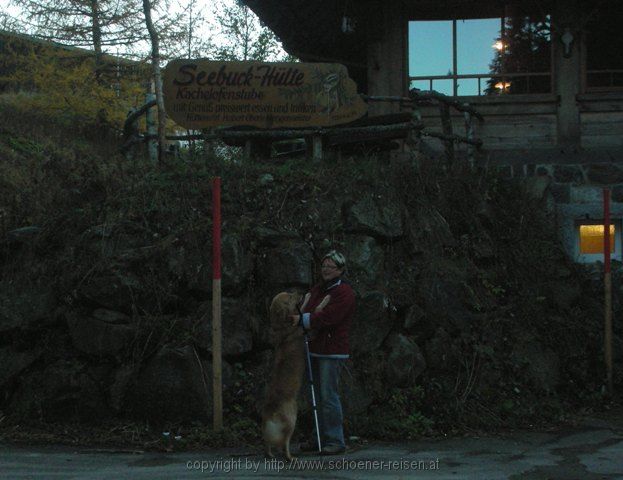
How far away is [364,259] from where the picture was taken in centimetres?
862

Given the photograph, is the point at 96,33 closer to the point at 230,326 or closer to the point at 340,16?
the point at 340,16

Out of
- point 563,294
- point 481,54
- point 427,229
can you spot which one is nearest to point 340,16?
point 481,54

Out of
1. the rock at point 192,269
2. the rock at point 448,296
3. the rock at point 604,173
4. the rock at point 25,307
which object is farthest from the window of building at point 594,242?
the rock at point 25,307

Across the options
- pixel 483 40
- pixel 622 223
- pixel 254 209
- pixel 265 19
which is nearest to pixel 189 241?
pixel 254 209

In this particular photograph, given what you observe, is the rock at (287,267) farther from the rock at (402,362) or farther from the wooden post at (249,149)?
the wooden post at (249,149)

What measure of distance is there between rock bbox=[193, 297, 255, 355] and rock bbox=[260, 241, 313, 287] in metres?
Answer: 0.45

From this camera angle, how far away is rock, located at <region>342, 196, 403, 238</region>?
8867mm

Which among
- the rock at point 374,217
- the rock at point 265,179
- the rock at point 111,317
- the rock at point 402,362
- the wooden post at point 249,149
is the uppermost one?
the wooden post at point 249,149

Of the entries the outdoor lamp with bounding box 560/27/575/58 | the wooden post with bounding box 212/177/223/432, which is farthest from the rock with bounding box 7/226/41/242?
the outdoor lamp with bounding box 560/27/575/58

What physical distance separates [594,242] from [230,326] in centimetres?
630

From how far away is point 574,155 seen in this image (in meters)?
12.5

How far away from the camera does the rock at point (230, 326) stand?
7.61m

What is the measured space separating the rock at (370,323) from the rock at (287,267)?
2.08ft

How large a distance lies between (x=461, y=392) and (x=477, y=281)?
166 centimetres
